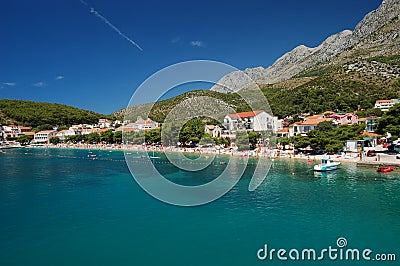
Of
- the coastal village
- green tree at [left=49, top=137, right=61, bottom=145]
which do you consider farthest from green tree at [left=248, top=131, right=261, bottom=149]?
green tree at [left=49, top=137, right=61, bottom=145]

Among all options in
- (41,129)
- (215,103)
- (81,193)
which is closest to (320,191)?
(81,193)

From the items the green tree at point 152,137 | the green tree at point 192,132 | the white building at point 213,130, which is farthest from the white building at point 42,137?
the white building at point 213,130

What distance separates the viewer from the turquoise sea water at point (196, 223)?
9.38 m

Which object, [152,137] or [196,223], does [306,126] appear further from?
[196,223]

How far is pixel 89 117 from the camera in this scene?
99.4 m

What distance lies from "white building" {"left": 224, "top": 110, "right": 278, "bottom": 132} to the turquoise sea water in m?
24.9

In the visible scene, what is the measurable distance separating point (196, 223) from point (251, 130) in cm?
3319

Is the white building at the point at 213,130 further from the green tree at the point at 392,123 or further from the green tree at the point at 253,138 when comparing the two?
the green tree at the point at 392,123

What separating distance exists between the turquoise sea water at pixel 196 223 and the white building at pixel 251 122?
24894mm

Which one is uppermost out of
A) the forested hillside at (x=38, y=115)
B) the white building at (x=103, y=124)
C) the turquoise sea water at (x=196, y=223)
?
the forested hillside at (x=38, y=115)

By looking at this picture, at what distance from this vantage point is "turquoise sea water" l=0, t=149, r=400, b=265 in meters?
9.38

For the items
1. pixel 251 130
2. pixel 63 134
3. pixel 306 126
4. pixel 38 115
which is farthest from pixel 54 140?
pixel 306 126

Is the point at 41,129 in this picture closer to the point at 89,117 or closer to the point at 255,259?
the point at 89,117

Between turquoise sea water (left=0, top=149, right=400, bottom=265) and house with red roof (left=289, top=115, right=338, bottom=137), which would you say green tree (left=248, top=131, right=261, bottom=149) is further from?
turquoise sea water (left=0, top=149, right=400, bottom=265)
